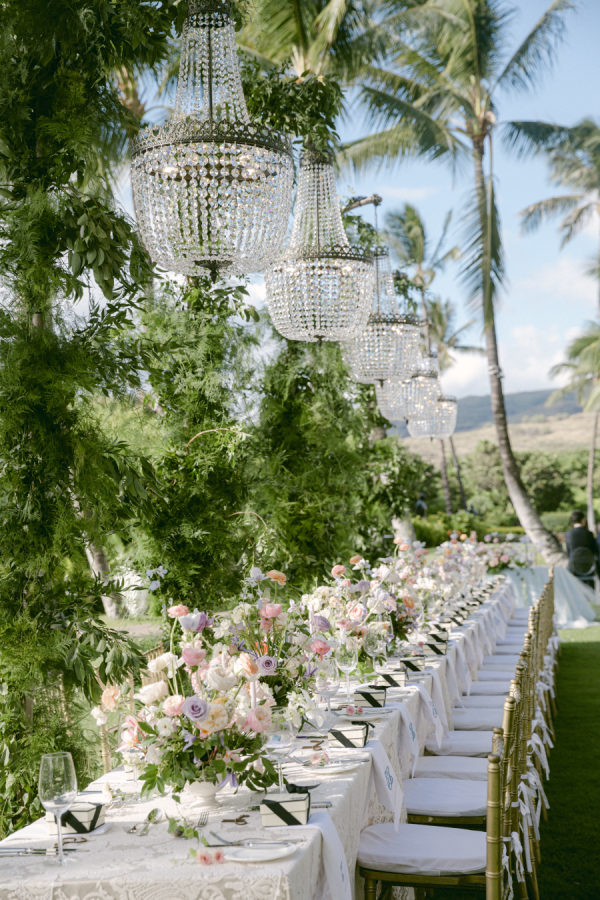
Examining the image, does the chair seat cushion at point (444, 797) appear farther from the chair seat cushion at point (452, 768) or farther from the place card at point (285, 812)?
the place card at point (285, 812)

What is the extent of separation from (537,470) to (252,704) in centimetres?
2946

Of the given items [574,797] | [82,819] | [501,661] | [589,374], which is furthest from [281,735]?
[589,374]

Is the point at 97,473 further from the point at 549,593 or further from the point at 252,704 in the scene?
the point at 549,593

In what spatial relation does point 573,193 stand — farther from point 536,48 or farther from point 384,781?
point 384,781

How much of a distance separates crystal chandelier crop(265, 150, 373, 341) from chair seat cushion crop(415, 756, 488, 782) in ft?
6.20

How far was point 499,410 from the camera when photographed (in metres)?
12.8

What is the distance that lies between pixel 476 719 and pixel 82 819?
2.75m

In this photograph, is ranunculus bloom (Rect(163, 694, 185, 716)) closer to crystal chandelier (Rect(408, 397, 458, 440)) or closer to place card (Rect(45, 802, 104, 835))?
place card (Rect(45, 802, 104, 835))

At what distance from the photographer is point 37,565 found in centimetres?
288

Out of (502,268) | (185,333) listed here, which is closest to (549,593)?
(185,333)

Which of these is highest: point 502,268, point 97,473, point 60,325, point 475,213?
point 475,213

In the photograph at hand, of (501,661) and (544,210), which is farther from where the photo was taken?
(544,210)

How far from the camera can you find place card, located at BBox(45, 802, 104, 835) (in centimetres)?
217

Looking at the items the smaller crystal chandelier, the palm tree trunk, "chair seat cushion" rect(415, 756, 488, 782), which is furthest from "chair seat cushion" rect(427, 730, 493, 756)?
the palm tree trunk
